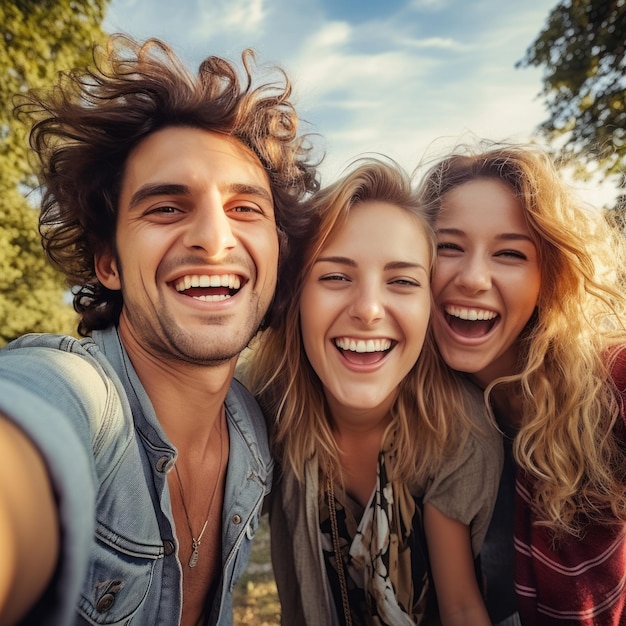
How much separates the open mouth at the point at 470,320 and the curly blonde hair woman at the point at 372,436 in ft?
0.56

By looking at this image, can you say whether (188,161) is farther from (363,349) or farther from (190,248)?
(363,349)

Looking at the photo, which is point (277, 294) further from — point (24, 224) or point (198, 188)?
point (24, 224)

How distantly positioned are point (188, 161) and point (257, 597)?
Result: 367cm

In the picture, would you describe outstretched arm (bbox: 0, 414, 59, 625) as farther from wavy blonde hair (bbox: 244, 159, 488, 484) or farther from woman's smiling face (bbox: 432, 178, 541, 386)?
woman's smiling face (bbox: 432, 178, 541, 386)

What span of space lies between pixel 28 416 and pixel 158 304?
47.3 inches

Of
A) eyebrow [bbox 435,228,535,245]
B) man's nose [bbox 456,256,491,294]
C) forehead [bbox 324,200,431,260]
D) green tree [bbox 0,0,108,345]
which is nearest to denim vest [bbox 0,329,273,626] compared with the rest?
forehead [bbox 324,200,431,260]

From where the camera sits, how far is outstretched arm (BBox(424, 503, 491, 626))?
2090mm

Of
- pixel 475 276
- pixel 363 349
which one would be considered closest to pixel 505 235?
pixel 475 276

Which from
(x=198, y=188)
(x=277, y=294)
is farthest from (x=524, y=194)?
(x=198, y=188)

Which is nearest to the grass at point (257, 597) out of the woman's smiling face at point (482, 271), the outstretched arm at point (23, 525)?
the woman's smiling face at point (482, 271)

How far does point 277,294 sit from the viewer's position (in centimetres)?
234

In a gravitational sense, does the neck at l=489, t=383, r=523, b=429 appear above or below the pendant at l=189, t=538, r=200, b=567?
above

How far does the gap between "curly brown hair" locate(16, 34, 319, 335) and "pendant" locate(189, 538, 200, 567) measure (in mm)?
1143

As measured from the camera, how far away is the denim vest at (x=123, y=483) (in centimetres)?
130
